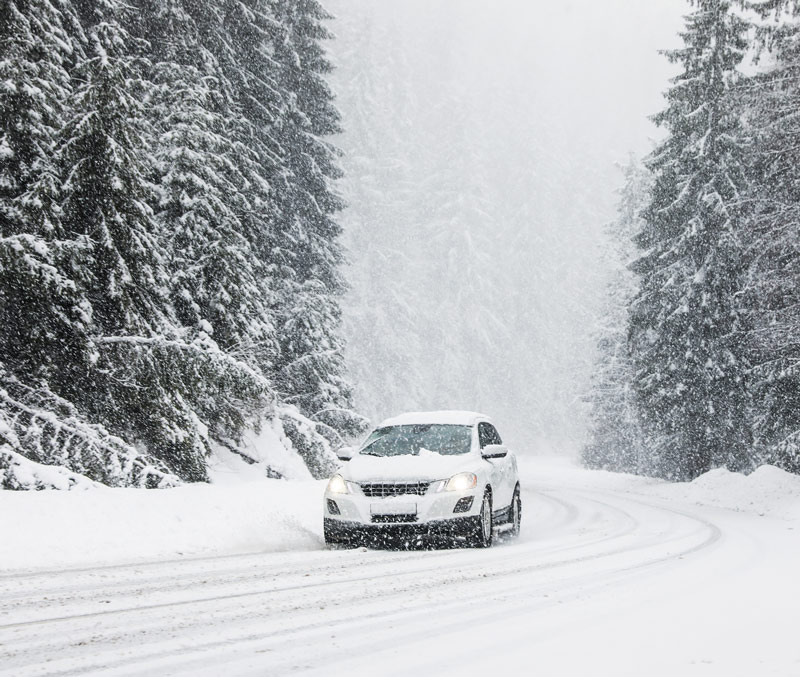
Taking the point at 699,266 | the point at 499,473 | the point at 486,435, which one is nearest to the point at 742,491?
the point at 699,266

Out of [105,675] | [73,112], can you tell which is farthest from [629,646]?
[73,112]

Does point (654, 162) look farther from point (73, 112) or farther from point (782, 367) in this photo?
point (73, 112)

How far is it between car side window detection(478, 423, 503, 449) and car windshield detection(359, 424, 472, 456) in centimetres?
39

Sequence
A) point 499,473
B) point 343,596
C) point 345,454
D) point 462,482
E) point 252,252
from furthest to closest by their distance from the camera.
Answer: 1. point 252,252
2. point 499,473
3. point 345,454
4. point 462,482
5. point 343,596

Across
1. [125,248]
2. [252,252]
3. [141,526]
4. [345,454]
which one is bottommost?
[141,526]

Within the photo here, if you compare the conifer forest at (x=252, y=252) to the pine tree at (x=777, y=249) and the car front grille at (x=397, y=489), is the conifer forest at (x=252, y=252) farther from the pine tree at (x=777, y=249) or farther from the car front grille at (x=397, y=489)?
the car front grille at (x=397, y=489)

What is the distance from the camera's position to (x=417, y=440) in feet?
38.2

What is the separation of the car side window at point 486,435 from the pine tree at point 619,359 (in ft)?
83.3

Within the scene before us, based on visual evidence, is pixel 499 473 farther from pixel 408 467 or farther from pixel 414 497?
pixel 414 497

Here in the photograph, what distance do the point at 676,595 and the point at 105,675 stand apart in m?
4.71

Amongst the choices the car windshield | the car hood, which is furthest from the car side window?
the car hood

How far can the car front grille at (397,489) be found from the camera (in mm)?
10094

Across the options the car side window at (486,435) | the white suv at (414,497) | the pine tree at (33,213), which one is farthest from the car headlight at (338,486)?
the pine tree at (33,213)

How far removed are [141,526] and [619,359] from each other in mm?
31378
